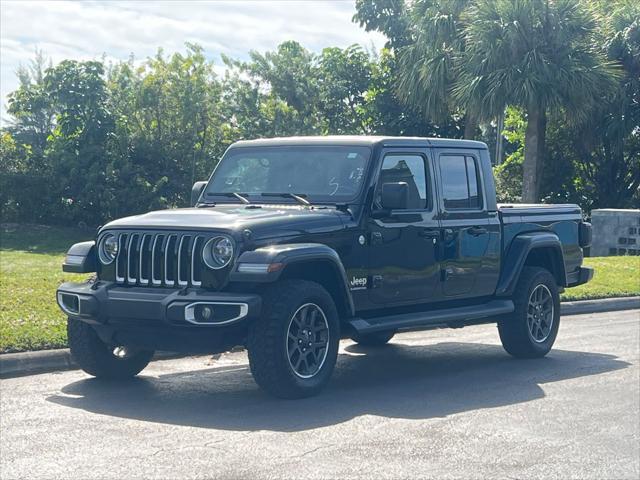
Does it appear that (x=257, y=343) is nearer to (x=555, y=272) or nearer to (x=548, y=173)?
(x=555, y=272)

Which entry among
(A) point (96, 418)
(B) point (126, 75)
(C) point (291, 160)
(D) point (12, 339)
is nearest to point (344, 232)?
(C) point (291, 160)

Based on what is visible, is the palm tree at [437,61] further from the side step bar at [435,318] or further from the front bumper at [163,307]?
the front bumper at [163,307]

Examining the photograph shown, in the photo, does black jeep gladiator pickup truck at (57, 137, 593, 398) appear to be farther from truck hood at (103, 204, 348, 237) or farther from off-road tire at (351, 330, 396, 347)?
off-road tire at (351, 330, 396, 347)

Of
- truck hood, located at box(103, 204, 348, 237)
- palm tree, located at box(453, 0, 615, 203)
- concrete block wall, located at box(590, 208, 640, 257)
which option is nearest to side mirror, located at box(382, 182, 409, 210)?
truck hood, located at box(103, 204, 348, 237)

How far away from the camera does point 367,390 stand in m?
9.23

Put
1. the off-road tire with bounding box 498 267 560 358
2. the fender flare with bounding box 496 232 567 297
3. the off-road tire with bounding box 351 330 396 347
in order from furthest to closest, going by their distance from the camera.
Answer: the off-road tire with bounding box 351 330 396 347 → the off-road tire with bounding box 498 267 560 358 → the fender flare with bounding box 496 232 567 297

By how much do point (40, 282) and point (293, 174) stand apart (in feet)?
17.0

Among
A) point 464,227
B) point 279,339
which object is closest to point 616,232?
point 464,227

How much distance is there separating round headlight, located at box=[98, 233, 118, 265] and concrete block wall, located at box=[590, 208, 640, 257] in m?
19.7

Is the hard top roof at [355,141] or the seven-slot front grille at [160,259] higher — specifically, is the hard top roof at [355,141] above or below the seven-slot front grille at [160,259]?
above

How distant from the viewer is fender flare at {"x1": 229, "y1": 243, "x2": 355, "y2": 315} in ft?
26.6

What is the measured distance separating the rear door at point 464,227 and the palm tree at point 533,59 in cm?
1976

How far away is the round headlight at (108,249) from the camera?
8.84 metres

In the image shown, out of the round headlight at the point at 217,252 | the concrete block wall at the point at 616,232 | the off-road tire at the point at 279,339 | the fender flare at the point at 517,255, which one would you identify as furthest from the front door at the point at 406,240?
the concrete block wall at the point at 616,232
